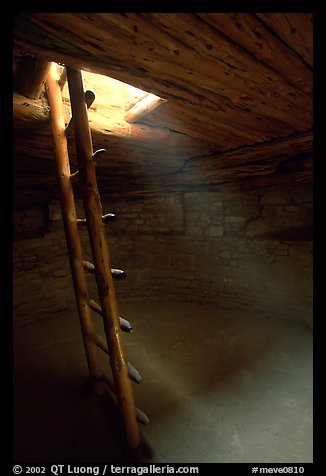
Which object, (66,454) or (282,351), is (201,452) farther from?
(282,351)

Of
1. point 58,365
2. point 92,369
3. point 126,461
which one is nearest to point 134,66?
point 92,369

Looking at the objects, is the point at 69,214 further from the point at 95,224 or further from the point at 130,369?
the point at 130,369

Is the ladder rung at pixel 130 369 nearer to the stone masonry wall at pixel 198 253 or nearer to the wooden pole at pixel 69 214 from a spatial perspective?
the wooden pole at pixel 69 214

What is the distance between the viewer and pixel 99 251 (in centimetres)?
187

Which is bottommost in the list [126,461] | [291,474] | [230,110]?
[291,474]

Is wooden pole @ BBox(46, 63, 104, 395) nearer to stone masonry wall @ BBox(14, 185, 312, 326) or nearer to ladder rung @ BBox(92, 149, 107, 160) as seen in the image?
ladder rung @ BBox(92, 149, 107, 160)

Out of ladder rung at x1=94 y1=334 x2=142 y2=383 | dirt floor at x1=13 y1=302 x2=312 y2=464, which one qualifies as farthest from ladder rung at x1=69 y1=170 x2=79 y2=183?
dirt floor at x1=13 y1=302 x2=312 y2=464

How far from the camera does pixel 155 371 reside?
306cm

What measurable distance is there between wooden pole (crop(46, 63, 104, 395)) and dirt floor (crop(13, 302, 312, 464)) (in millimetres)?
473

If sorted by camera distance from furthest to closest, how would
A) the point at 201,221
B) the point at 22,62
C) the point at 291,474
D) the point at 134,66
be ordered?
the point at 201,221, the point at 291,474, the point at 22,62, the point at 134,66

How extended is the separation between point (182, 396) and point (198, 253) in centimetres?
267

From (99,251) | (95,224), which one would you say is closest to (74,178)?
(95,224)

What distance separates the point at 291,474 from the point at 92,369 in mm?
1803

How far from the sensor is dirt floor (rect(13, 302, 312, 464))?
2.04m
